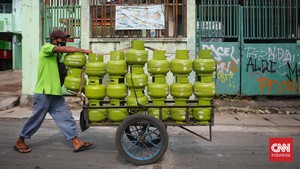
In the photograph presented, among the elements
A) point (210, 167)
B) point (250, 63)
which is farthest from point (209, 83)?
point (250, 63)

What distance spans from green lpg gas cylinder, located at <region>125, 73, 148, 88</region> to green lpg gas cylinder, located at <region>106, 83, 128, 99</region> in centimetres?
10

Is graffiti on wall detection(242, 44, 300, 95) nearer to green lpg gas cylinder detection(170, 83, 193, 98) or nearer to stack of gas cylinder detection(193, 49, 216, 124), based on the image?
stack of gas cylinder detection(193, 49, 216, 124)

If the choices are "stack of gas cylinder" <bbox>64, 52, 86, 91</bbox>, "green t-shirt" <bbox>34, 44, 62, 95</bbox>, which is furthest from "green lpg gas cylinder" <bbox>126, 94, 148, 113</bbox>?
"green t-shirt" <bbox>34, 44, 62, 95</bbox>

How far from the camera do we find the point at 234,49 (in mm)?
8961

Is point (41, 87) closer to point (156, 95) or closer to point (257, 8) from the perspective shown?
point (156, 95)

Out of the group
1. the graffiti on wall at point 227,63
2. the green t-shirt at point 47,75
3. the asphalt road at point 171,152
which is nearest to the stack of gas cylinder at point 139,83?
the green t-shirt at point 47,75

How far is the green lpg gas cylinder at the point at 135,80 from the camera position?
431 cm

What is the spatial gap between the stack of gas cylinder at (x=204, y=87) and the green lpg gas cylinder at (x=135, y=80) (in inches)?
29.3

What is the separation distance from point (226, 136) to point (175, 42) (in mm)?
3498

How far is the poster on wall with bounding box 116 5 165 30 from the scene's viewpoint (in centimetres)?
865

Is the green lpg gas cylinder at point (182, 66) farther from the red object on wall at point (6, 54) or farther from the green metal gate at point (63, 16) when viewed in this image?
the red object on wall at point (6, 54)

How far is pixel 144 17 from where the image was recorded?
866 centimetres

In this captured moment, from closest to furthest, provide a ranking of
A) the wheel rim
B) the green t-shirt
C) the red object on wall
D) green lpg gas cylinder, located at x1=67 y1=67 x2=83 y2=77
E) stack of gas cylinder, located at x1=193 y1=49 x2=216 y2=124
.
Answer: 1. the wheel rim
2. stack of gas cylinder, located at x1=193 y1=49 x2=216 y2=124
3. green lpg gas cylinder, located at x1=67 y1=67 x2=83 y2=77
4. the green t-shirt
5. the red object on wall

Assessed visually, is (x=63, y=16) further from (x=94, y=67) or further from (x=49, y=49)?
(x=94, y=67)
